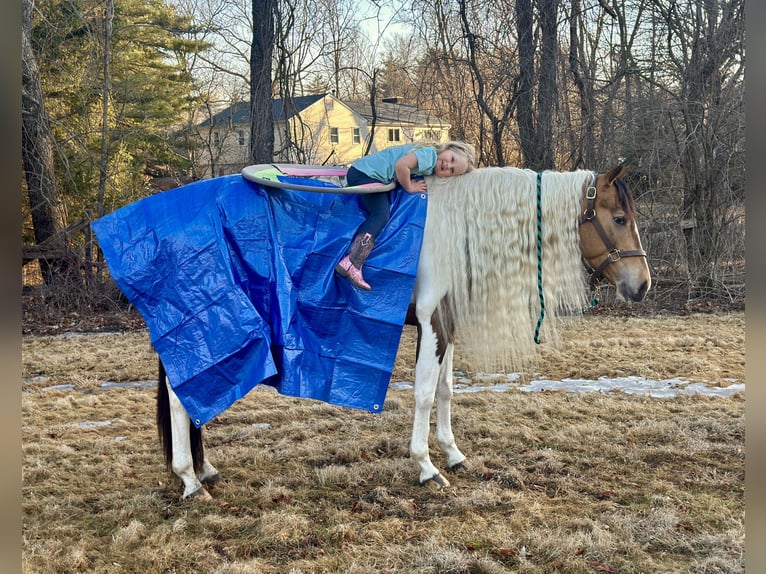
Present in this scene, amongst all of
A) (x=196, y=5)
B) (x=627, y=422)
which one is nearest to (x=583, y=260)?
(x=627, y=422)

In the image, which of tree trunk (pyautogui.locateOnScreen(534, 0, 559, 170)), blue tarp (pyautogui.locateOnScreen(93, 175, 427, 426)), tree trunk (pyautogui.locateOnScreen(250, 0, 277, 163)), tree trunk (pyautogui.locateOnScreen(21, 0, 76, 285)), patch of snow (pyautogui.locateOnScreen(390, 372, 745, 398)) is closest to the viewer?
blue tarp (pyautogui.locateOnScreen(93, 175, 427, 426))

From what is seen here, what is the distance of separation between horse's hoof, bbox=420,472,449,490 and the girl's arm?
63.3 inches

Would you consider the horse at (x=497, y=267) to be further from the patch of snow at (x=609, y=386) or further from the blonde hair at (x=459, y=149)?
the patch of snow at (x=609, y=386)

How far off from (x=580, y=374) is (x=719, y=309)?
4.26 meters

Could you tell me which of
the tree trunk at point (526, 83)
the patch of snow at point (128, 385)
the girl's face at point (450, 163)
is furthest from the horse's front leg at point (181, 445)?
the tree trunk at point (526, 83)

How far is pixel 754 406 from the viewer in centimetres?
60

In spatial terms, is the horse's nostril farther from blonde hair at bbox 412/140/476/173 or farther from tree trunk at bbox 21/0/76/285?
tree trunk at bbox 21/0/76/285

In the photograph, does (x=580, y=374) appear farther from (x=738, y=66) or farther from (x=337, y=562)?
(x=738, y=66)

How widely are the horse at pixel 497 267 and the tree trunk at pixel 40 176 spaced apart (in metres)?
7.73

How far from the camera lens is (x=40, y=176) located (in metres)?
9.87

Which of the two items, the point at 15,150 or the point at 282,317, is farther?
the point at 282,317

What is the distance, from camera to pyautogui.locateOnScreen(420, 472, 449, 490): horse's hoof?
3303 mm

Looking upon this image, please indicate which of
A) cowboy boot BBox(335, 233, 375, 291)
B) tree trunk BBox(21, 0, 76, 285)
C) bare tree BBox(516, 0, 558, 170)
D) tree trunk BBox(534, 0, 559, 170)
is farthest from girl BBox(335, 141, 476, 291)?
tree trunk BBox(21, 0, 76, 285)

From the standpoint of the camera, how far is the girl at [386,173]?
10.5ft
